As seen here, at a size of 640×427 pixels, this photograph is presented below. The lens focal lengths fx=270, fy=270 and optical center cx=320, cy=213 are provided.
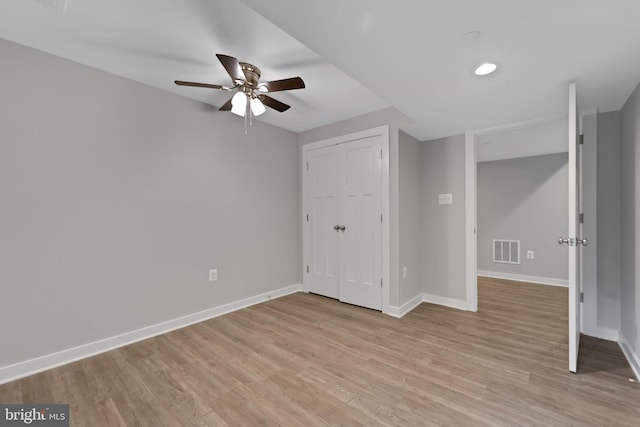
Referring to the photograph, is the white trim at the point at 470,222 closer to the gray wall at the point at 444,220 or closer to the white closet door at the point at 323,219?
the gray wall at the point at 444,220

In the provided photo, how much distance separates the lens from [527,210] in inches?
185

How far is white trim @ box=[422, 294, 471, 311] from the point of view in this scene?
3.19 meters

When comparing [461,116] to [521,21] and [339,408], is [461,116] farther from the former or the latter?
[339,408]

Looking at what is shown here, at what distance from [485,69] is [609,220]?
6.41 ft

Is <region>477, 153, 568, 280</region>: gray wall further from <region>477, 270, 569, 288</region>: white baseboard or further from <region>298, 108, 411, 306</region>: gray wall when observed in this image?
<region>298, 108, 411, 306</region>: gray wall

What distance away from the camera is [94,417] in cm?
153

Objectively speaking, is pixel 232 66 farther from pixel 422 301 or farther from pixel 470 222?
pixel 422 301

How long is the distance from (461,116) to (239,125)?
7.95 feet

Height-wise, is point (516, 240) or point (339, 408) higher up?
point (516, 240)

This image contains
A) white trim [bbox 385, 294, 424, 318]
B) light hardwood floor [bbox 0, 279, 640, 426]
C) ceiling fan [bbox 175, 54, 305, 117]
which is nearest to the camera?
light hardwood floor [bbox 0, 279, 640, 426]

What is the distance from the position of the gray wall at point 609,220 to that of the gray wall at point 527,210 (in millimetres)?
2213

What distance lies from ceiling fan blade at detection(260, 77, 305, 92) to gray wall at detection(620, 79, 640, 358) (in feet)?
7.92

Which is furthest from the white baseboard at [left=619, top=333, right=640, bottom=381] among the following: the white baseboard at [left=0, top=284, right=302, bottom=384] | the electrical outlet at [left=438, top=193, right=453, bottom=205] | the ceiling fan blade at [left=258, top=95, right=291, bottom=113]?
the white baseboard at [left=0, top=284, right=302, bottom=384]

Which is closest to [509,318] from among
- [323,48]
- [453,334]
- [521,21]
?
[453,334]
